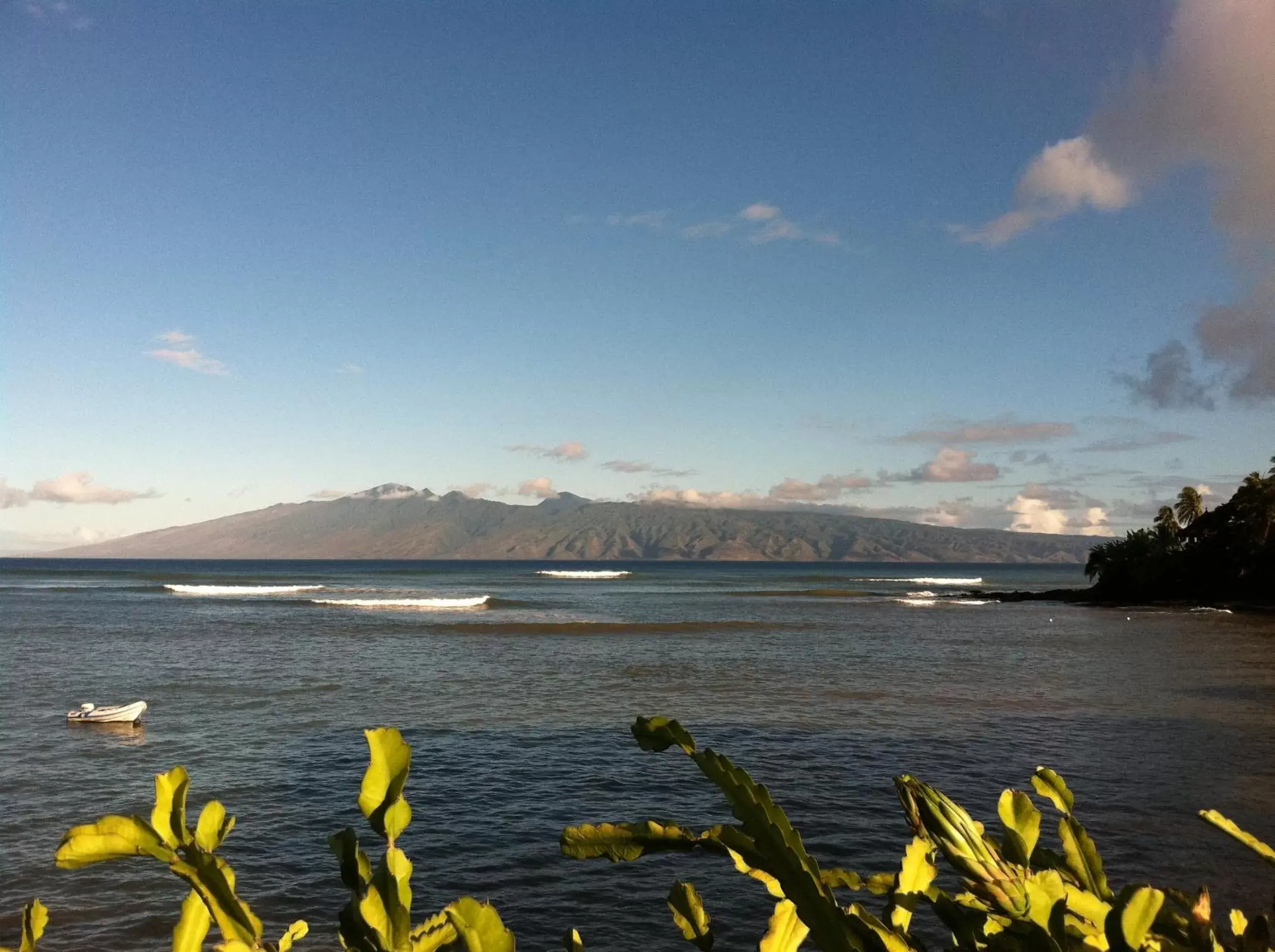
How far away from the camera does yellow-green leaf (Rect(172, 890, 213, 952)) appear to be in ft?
4.46

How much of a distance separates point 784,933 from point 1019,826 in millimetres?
479

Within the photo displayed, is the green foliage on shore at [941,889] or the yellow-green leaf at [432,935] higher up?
the green foliage on shore at [941,889]

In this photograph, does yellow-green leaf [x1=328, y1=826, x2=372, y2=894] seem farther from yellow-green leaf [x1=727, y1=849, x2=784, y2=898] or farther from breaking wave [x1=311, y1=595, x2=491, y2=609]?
breaking wave [x1=311, y1=595, x2=491, y2=609]

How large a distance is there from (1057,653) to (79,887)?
33.3 meters

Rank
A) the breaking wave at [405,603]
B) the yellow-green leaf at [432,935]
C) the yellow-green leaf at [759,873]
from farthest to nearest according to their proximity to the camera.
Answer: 1. the breaking wave at [405,603]
2. the yellow-green leaf at [432,935]
3. the yellow-green leaf at [759,873]

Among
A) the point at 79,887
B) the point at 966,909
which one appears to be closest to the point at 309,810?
the point at 79,887

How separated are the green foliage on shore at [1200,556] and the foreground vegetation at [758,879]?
72251 mm

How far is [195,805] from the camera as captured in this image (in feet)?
41.2

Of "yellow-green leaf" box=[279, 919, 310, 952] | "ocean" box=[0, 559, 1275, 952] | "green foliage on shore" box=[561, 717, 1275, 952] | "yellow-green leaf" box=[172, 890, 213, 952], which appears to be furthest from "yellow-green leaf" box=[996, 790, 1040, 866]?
"ocean" box=[0, 559, 1275, 952]

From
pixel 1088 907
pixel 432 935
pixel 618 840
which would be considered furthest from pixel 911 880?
pixel 432 935

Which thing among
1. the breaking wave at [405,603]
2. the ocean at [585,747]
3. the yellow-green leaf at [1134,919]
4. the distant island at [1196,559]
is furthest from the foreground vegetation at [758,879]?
the distant island at [1196,559]

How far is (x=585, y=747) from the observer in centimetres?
1739

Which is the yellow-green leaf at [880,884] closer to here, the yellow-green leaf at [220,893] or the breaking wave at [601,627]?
the yellow-green leaf at [220,893]

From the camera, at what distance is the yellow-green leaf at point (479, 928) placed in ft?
3.55
